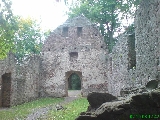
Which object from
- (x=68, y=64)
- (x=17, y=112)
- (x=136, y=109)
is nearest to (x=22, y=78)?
(x=68, y=64)

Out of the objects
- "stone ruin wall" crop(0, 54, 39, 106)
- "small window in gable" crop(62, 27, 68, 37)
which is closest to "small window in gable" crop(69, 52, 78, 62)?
"small window in gable" crop(62, 27, 68, 37)

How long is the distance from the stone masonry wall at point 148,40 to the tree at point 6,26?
436cm

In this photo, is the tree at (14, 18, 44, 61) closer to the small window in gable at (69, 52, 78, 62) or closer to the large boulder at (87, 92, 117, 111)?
the small window in gable at (69, 52, 78, 62)

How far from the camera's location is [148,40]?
286 inches

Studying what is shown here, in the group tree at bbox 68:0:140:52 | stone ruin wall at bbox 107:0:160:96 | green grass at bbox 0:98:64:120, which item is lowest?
green grass at bbox 0:98:64:120

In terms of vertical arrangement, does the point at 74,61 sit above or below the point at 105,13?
below

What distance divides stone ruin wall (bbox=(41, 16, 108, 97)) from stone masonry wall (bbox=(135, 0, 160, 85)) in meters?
10.6

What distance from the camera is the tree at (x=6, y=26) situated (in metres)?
7.71

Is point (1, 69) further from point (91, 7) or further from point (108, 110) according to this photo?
point (91, 7)

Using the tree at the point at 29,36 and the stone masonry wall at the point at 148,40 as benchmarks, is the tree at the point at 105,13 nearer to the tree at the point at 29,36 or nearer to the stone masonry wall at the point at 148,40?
the tree at the point at 29,36

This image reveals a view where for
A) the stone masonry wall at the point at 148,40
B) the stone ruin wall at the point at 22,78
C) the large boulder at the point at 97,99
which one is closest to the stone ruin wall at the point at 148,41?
the stone masonry wall at the point at 148,40

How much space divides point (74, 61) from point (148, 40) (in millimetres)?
12267

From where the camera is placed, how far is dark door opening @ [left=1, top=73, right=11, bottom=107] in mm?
13883

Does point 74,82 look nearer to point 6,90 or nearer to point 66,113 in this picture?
point 6,90
